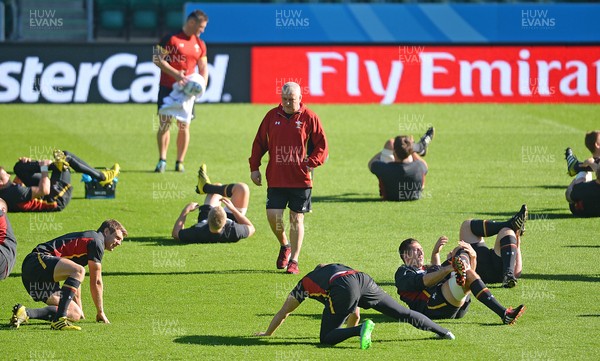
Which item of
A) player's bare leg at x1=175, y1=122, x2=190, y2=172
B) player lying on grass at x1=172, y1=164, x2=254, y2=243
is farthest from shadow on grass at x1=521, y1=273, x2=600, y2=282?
player's bare leg at x1=175, y1=122, x2=190, y2=172

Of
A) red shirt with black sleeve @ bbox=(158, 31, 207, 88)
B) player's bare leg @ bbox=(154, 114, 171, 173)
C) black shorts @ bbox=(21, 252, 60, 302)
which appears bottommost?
black shorts @ bbox=(21, 252, 60, 302)

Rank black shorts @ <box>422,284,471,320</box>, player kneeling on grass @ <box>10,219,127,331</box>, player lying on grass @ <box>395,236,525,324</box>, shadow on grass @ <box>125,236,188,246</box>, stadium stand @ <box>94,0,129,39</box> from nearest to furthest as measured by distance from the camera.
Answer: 1. player lying on grass @ <box>395,236,525,324</box>
2. player kneeling on grass @ <box>10,219,127,331</box>
3. black shorts @ <box>422,284,471,320</box>
4. shadow on grass @ <box>125,236,188,246</box>
5. stadium stand @ <box>94,0,129,39</box>

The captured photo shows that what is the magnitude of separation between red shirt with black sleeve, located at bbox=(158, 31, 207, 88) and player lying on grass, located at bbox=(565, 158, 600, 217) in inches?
282

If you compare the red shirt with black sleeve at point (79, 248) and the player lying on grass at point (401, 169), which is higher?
the player lying on grass at point (401, 169)

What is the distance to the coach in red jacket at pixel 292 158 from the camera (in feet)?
48.7

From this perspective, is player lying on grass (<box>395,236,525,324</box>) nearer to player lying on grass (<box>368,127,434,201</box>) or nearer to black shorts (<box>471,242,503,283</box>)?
black shorts (<box>471,242,503,283</box>)

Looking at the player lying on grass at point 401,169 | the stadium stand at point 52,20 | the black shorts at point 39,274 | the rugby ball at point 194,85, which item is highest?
the stadium stand at point 52,20

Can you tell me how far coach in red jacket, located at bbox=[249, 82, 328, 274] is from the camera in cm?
1484

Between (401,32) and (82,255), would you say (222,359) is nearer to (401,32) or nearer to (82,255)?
(82,255)

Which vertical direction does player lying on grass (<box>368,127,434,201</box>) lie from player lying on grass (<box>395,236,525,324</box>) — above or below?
above

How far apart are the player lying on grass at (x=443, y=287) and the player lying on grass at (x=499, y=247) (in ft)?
3.49

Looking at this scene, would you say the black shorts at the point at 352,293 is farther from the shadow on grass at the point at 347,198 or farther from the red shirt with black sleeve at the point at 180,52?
the red shirt with black sleeve at the point at 180,52

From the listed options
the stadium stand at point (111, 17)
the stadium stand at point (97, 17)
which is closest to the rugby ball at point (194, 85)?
the stadium stand at point (97, 17)

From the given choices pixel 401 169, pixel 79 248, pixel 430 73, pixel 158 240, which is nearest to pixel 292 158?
pixel 79 248
